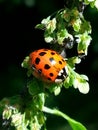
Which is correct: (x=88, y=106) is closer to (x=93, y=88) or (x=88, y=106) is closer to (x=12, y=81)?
(x=93, y=88)

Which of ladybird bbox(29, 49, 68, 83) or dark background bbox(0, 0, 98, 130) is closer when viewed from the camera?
ladybird bbox(29, 49, 68, 83)

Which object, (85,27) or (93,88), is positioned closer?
(85,27)

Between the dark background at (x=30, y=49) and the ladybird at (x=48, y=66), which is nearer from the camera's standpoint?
the ladybird at (x=48, y=66)

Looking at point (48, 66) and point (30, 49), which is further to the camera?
point (30, 49)

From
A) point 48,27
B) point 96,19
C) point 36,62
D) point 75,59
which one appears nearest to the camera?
point 48,27

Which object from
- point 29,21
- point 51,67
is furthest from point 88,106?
point 51,67
